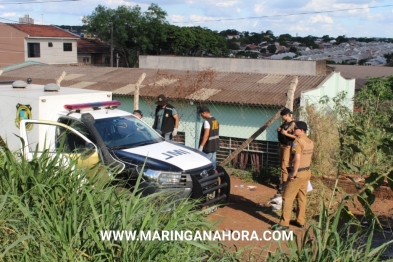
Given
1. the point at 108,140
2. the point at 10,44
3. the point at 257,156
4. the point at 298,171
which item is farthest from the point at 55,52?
the point at 298,171

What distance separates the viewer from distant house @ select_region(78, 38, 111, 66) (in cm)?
6578

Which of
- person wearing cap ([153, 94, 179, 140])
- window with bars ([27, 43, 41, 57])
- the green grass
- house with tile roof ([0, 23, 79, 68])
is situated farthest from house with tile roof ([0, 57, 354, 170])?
window with bars ([27, 43, 41, 57])

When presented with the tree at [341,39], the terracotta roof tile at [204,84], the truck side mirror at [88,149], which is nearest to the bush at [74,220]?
the truck side mirror at [88,149]

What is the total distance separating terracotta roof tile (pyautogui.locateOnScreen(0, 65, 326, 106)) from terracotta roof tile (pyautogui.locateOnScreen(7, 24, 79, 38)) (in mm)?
42051

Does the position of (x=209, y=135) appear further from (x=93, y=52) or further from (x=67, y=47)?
(x=93, y=52)

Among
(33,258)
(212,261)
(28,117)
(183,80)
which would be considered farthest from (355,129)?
(183,80)

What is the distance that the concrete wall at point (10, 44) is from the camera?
2116 inches

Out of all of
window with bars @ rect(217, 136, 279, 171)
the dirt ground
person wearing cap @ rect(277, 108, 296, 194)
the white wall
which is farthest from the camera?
the white wall

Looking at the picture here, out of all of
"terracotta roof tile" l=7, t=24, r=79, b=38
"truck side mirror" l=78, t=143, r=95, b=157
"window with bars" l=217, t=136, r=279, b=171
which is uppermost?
"terracotta roof tile" l=7, t=24, r=79, b=38

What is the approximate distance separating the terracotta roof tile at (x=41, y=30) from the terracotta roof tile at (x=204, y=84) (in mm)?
42051

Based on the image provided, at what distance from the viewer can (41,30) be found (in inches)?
2263

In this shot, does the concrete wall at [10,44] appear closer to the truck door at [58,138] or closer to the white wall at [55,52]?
the white wall at [55,52]

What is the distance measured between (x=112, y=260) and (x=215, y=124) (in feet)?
17.8

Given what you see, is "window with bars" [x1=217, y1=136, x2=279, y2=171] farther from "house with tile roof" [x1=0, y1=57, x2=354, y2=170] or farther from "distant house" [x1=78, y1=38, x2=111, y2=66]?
"distant house" [x1=78, y1=38, x2=111, y2=66]
